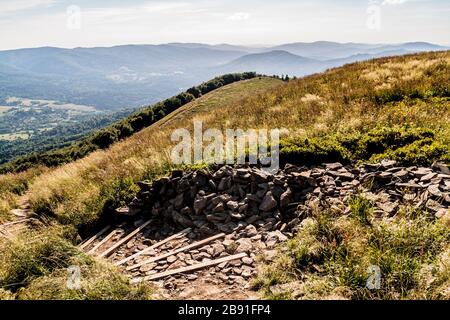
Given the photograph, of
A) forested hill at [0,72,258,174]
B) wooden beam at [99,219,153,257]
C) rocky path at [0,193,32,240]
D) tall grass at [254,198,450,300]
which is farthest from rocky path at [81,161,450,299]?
forested hill at [0,72,258,174]

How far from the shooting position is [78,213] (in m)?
9.72

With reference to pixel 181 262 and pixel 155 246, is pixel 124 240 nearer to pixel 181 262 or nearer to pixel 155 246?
pixel 155 246

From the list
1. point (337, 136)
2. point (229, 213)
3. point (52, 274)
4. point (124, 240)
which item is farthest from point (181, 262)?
point (337, 136)

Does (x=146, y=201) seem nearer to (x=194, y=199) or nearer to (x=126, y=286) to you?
(x=194, y=199)

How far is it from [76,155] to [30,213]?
32.6 meters

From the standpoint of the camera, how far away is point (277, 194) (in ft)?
25.1

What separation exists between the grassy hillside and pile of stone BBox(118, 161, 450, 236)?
0.74m

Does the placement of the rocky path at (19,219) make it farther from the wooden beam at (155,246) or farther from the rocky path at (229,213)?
the wooden beam at (155,246)

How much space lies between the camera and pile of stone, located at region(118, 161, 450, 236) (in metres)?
6.30

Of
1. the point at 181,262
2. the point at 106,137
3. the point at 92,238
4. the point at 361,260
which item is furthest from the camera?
the point at 106,137

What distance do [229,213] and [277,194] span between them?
3.98 feet

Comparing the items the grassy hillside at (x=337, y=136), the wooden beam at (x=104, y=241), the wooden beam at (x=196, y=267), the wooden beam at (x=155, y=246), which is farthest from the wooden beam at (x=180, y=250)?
the grassy hillside at (x=337, y=136)

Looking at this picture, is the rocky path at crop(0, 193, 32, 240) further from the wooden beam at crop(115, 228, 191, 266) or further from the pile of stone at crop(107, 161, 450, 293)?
the wooden beam at crop(115, 228, 191, 266)

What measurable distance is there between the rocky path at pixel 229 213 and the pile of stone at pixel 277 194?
21mm
